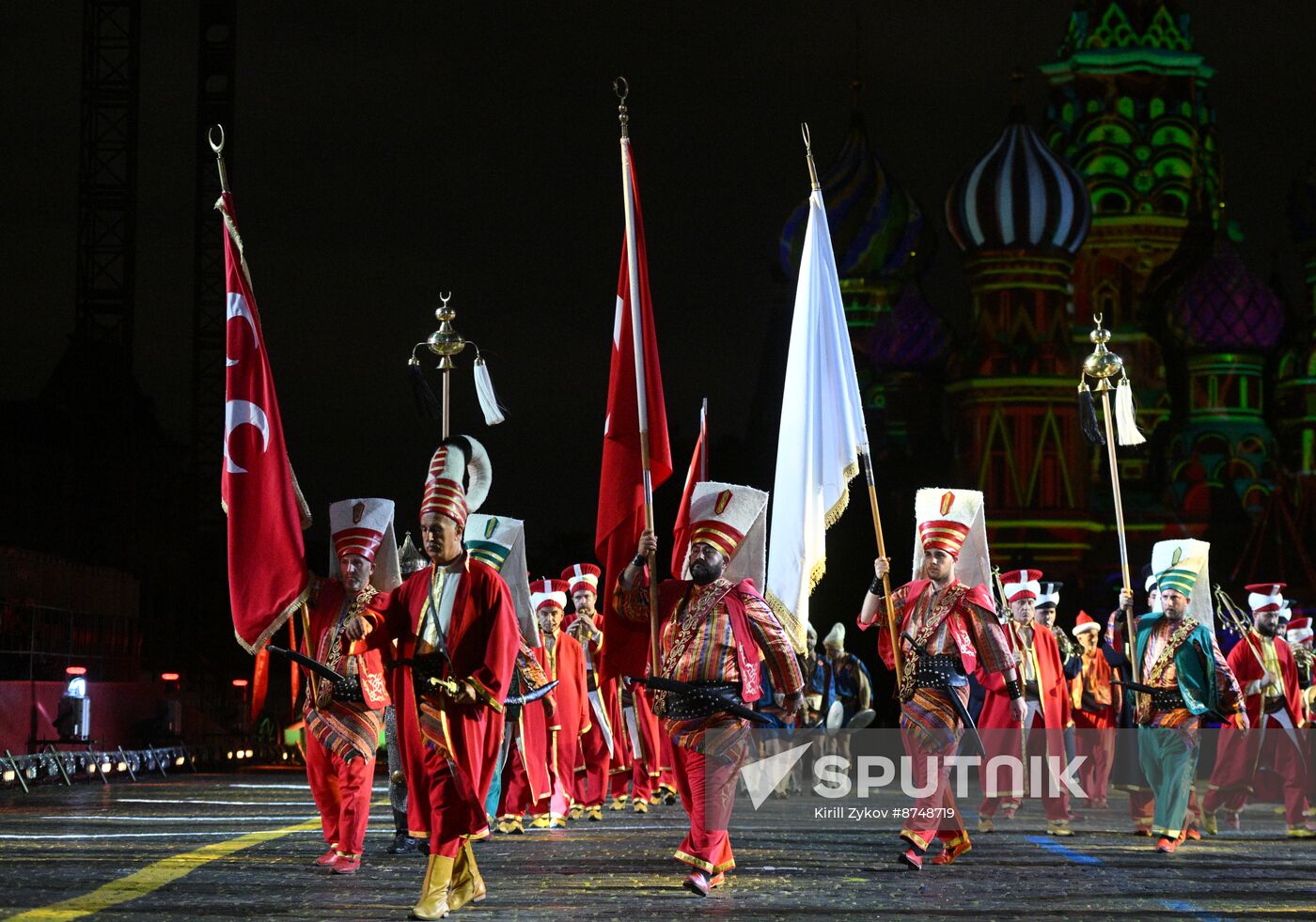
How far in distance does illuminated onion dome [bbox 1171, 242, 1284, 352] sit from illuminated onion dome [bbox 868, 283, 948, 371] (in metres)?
6.47

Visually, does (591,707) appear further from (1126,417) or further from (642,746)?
(1126,417)

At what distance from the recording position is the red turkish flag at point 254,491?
11641 millimetres

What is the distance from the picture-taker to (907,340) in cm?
6038

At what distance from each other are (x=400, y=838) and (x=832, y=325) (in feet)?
13.3

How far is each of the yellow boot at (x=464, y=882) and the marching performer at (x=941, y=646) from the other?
3046 mm

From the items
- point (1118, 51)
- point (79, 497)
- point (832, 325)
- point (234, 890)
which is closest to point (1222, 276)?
point (1118, 51)

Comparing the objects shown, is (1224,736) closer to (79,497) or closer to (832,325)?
(832,325)

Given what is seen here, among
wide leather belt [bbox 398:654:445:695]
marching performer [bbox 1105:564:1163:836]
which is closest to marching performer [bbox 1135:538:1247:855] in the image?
marching performer [bbox 1105:564:1163:836]

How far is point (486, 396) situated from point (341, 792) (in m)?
3.15

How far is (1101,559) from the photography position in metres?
54.4

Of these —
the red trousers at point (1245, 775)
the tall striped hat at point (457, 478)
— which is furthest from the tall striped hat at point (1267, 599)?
the tall striped hat at point (457, 478)

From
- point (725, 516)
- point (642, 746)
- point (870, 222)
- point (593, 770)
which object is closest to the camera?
point (725, 516)

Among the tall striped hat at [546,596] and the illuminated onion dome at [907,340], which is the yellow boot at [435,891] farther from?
the illuminated onion dome at [907,340]

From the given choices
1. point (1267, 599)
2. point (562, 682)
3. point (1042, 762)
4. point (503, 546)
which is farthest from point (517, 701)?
point (1267, 599)
